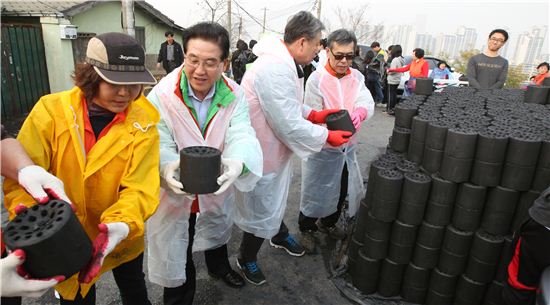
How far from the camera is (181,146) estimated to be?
70.5 inches

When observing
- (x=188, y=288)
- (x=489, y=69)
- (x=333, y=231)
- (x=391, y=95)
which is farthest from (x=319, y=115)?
(x=391, y=95)

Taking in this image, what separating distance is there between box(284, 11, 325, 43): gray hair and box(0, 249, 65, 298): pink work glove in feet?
5.83

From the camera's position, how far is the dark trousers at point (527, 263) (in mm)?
1371

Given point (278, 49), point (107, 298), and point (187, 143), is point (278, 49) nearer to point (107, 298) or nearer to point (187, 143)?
point (187, 143)

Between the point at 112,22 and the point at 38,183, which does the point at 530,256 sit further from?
the point at 112,22

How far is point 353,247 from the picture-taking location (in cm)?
243

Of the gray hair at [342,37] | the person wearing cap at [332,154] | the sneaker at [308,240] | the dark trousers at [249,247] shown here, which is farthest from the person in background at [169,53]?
the dark trousers at [249,247]

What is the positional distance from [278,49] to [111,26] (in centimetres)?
1089

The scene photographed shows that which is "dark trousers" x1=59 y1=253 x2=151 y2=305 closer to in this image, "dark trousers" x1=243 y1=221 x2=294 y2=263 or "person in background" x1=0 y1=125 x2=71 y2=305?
"person in background" x1=0 y1=125 x2=71 y2=305

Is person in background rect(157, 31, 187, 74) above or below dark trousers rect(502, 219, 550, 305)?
above

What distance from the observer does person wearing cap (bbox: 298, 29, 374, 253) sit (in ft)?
9.08

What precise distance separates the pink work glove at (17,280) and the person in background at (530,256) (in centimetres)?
162

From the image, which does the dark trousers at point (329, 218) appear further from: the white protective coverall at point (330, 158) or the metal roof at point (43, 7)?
the metal roof at point (43, 7)

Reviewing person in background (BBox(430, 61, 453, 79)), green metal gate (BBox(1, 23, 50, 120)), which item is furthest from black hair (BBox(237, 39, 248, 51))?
person in background (BBox(430, 61, 453, 79))
